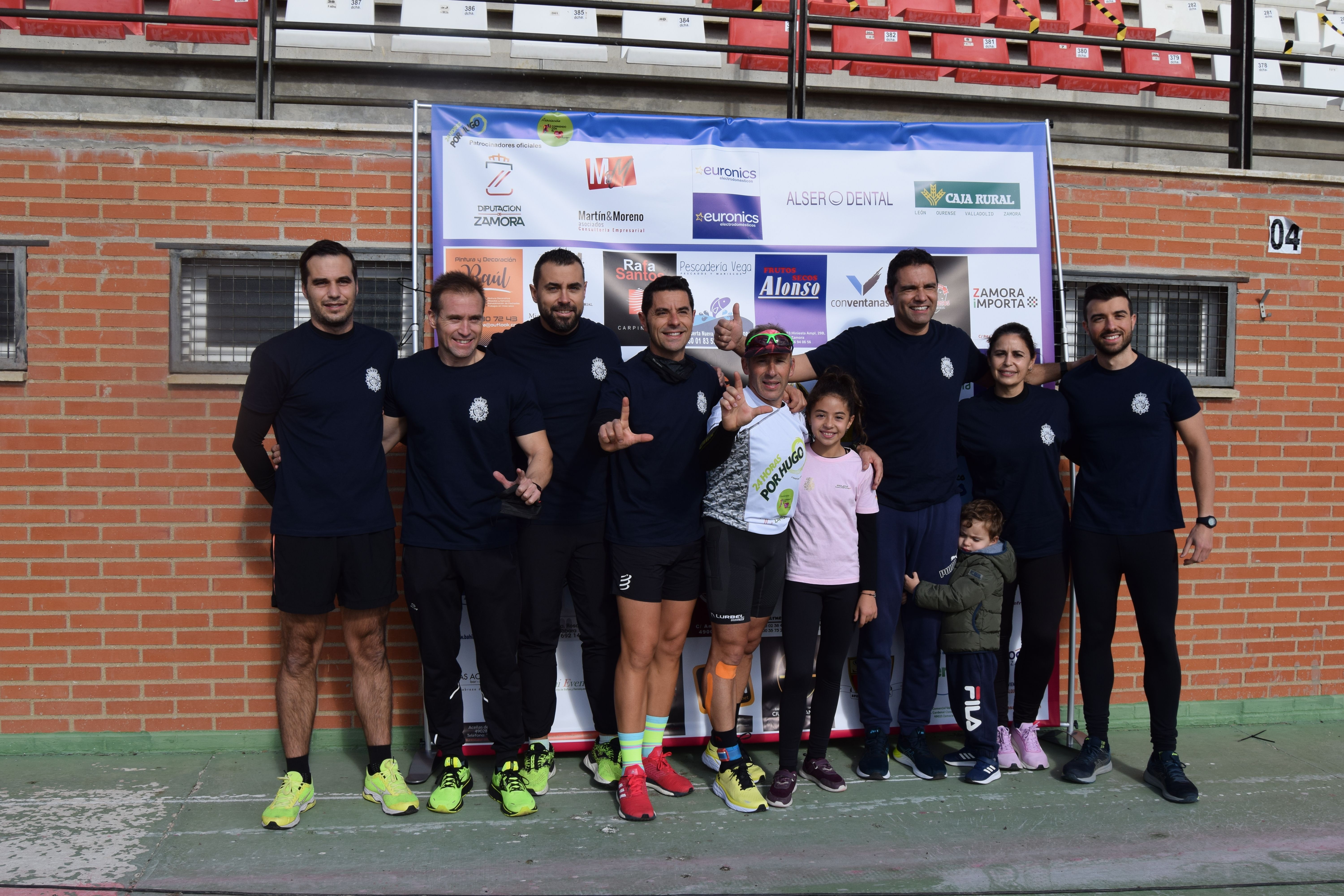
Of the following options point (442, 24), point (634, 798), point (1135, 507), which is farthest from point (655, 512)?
point (442, 24)

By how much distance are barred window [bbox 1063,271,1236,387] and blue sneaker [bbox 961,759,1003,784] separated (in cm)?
230

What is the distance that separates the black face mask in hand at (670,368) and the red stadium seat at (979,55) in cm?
779

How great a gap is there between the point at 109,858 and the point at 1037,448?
4160 millimetres

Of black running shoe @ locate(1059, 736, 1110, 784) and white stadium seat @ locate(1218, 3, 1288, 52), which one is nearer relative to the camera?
black running shoe @ locate(1059, 736, 1110, 784)

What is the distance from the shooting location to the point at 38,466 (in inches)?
172

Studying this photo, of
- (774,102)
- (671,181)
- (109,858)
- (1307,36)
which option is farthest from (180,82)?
(1307,36)

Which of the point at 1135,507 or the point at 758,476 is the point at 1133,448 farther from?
the point at 758,476

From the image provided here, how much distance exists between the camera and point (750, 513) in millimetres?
3793

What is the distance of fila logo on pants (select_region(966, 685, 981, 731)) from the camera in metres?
4.22

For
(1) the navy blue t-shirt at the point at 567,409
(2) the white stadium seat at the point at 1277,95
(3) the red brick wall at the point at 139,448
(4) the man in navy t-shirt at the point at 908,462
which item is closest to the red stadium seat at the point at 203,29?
(3) the red brick wall at the point at 139,448

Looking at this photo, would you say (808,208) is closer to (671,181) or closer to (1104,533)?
(671,181)

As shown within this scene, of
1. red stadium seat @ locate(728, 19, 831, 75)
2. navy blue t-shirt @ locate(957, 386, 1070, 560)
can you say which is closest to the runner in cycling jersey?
navy blue t-shirt @ locate(957, 386, 1070, 560)

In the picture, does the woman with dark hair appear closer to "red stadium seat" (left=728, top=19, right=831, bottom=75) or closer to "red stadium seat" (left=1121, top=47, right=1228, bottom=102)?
"red stadium seat" (left=728, top=19, right=831, bottom=75)

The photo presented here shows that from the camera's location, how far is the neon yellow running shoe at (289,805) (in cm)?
364
